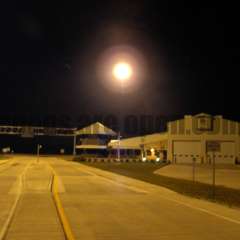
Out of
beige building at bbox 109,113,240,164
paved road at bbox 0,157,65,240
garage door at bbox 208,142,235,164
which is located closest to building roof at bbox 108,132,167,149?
beige building at bbox 109,113,240,164

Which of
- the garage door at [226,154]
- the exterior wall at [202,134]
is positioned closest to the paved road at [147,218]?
the garage door at [226,154]

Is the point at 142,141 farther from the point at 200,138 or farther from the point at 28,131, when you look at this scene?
the point at 28,131

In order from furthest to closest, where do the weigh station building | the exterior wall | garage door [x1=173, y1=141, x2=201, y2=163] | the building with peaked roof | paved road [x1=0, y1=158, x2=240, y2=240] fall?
1. the building with peaked roof
2. the exterior wall
3. garage door [x1=173, y1=141, x2=201, y2=163]
4. the weigh station building
5. paved road [x1=0, y1=158, x2=240, y2=240]

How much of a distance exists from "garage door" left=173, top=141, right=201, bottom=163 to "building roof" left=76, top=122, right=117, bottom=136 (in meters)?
63.3

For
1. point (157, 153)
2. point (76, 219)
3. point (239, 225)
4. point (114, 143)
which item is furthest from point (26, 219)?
point (114, 143)

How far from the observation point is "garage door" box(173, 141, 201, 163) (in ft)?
277

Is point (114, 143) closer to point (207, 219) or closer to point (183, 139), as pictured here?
point (183, 139)

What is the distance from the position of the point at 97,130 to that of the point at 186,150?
214 feet

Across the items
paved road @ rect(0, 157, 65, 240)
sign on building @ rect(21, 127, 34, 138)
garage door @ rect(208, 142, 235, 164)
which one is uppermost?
sign on building @ rect(21, 127, 34, 138)

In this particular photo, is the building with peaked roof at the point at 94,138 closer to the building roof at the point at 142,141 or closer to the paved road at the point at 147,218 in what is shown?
the building roof at the point at 142,141

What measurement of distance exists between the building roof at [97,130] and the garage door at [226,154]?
2622 inches

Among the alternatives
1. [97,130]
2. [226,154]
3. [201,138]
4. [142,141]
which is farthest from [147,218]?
[97,130]

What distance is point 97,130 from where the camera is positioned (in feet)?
488

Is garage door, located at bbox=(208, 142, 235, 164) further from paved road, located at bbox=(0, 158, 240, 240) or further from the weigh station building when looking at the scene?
paved road, located at bbox=(0, 158, 240, 240)
